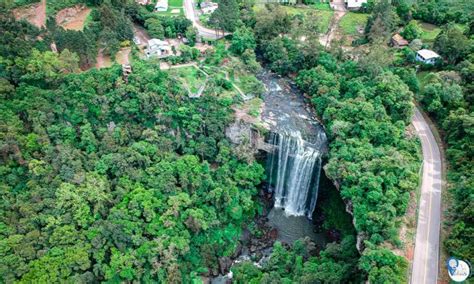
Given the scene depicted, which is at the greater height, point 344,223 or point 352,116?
point 352,116

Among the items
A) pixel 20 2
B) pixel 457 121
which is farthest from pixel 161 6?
pixel 457 121

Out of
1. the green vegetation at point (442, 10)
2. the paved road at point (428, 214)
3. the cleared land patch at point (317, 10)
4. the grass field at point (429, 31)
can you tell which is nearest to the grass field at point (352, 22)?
the cleared land patch at point (317, 10)

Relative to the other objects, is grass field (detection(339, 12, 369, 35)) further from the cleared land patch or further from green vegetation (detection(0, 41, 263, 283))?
green vegetation (detection(0, 41, 263, 283))

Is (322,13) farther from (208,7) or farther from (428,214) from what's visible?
(428,214)

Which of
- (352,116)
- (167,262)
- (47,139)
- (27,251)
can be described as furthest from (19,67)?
(352,116)

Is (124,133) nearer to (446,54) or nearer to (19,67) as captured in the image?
(19,67)

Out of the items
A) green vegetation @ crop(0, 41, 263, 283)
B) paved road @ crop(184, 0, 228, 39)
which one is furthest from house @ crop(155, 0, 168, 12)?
green vegetation @ crop(0, 41, 263, 283)

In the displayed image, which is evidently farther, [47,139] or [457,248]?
[47,139]
